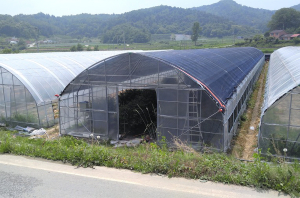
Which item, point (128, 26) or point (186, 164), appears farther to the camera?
point (128, 26)

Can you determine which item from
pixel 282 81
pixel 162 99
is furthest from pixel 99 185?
pixel 282 81

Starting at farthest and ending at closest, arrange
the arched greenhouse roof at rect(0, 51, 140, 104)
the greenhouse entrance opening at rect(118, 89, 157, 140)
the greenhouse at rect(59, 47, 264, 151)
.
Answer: the arched greenhouse roof at rect(0, 51, 140, 104) → the greenhouse entrance opening at rect(118, 89, 157, 140) → the greenhouse at rect(59, 47, 264, 151)

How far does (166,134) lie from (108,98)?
115 inches

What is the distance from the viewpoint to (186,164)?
6.54 meters

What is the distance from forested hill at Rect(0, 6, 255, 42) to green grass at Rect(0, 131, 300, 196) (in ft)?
245

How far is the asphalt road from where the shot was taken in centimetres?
Result: 564

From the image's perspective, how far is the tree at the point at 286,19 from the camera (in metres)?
97.9

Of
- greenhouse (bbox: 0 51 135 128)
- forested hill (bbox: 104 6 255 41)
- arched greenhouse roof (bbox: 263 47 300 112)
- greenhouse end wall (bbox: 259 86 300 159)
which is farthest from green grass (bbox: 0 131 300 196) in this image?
forested hill (bbox: 104 6 255 41)

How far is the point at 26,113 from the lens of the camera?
13375mm

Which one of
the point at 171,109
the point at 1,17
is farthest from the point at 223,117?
the point at 1,17

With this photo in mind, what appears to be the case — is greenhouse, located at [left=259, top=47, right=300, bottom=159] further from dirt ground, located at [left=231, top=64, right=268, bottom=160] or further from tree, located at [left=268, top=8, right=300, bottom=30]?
tree, located at [left=268, top=8, right=300, bottom=30]

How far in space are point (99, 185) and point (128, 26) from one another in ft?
309

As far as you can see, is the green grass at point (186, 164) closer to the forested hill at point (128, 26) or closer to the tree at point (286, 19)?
the forested hill at point (128, 26)

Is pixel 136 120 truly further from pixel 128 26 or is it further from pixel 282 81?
pixel 128 26
